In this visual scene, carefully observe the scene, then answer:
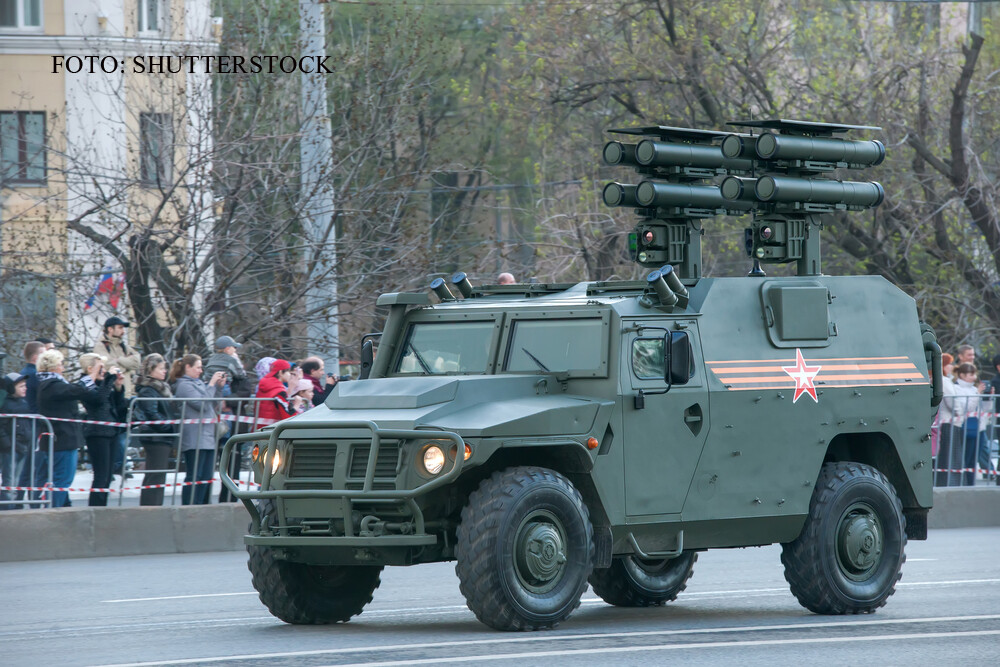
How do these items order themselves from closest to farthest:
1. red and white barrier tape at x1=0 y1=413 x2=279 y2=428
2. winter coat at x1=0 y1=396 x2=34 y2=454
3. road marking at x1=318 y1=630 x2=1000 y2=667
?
road marking at x1=318 y1=630 x2=1000 y2=667 < winter coat at x1=0 y1=396 x2=34 y2=454 < red and white barrier tape at x1=0 y1=413 x2=279 y2=428

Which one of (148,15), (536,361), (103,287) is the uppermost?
(148,15)

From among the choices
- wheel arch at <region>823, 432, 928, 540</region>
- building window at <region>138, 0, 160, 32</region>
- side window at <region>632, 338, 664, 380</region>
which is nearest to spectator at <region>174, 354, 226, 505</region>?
side window at <region>632, 338, 664, 380</region>

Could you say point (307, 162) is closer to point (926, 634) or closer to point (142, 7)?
point (142, 7)

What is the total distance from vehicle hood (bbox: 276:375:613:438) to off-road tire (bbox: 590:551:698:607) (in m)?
2.02

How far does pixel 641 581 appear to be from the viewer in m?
12.6

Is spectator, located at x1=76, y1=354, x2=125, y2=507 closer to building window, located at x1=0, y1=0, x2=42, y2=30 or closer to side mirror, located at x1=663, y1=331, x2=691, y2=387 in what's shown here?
side mirror, located at x1=663, y1=331, x2=691, y2=387

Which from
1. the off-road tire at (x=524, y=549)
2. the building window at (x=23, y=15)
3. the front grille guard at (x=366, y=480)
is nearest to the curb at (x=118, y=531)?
the front grille guard at (x=366, y=480)

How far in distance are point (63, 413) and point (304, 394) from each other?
2.51 metres

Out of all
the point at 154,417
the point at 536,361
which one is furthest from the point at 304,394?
the point at 536,361

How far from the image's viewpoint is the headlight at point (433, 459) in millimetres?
10203

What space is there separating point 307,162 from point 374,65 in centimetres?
168

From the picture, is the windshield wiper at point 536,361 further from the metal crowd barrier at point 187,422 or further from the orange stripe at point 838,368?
the metal crowd barrier at point 187,422

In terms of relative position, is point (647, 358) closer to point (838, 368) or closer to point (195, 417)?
point (838, 368)

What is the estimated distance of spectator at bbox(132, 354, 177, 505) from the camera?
16422 millimetres
